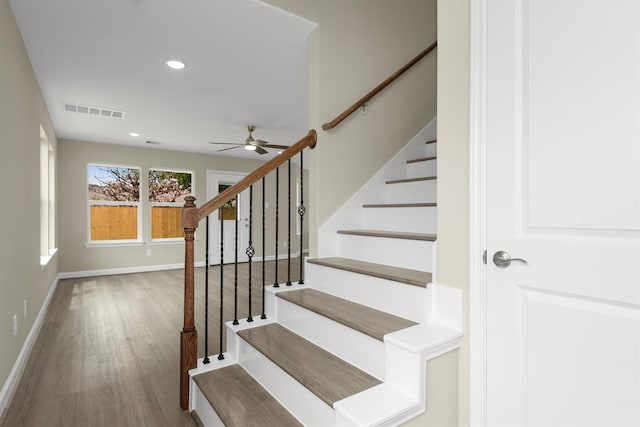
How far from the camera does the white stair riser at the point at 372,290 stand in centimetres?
163

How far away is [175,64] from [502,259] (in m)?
3.00

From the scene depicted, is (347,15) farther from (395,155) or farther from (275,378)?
(275,378)

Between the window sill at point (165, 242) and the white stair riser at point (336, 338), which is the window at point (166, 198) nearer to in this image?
the window sill at point (165, 242)

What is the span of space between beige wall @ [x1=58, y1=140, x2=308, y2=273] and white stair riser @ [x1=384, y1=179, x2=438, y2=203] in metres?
5.08

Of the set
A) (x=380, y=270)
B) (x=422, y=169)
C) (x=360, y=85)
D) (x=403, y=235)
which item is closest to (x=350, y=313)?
(x=380, y=270)

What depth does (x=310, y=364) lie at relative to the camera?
1.62 metres

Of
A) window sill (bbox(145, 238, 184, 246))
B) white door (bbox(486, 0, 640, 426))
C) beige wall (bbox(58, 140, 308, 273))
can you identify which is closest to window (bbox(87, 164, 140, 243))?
beige wall (bbox(58, 140, 308, 273))

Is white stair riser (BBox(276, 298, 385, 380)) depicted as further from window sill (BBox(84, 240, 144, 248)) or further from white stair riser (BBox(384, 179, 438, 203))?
window sill (BBox(84, 240, 144, 248))

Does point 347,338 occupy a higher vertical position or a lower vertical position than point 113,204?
lower

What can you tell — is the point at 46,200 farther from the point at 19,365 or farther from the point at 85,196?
the point at 19,365

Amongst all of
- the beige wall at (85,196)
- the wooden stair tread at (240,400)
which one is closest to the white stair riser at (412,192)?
the wooden stair tread at (240,400)

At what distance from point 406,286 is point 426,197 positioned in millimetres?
1020

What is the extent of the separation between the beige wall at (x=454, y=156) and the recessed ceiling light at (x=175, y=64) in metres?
2.30

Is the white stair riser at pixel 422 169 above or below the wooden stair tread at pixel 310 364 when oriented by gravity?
above
